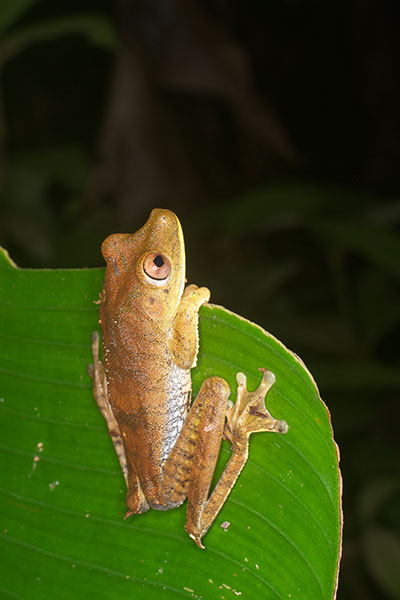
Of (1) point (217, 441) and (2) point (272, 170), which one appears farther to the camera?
(2) point (272, 170)

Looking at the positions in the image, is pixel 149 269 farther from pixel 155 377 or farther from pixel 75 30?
pixel 75 30

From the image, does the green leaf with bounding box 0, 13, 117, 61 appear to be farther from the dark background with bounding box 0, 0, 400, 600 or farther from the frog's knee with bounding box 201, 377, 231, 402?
the frog's knee with bounding box 201, 377, 231, 402

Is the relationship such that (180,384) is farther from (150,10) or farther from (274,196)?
(150,10)

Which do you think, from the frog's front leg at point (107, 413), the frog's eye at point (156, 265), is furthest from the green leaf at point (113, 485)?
the frog's eye at point (156, 265)

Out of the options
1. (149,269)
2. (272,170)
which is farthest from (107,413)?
(272,170)

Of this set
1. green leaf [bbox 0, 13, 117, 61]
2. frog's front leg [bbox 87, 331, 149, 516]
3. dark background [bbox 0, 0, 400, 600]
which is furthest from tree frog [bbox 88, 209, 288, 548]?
green leaf [bbox 0, 13, 117, 61]

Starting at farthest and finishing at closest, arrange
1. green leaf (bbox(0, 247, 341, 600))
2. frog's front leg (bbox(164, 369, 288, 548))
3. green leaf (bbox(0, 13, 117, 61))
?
1. green leaf (bbox(0, 13, 117, 61))
2. frog's front leg (bbox(164, 369, 288, 548))
3. green leaf (bbox(0, 247, 341, 600))

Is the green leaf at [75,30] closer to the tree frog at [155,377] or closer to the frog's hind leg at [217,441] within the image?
the tree frog at [155,377]
